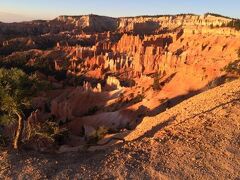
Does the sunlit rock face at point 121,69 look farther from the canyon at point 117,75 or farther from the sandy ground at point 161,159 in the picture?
the sandy ground at point 161,159

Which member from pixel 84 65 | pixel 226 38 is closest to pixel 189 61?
pixel 226 38

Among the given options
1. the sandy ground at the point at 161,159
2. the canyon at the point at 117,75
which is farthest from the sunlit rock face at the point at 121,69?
the sandy ground at the point at 161,159

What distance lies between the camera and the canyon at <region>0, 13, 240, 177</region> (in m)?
29.2

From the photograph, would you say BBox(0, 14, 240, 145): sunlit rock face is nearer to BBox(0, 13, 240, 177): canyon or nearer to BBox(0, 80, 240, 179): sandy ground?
BBox(0, 13, 240, 177): canyon

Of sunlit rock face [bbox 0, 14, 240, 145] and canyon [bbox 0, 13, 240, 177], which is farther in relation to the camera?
sunlit rock face [bbox 0, 14, 240, 145]

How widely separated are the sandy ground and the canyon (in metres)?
0.96

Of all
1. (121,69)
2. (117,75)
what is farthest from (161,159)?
(121,69)

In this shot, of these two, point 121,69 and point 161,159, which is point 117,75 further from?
point 161,159

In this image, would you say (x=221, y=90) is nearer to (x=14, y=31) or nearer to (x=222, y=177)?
(x=222, y=177)

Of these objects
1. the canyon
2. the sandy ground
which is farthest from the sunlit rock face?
the sandy ground

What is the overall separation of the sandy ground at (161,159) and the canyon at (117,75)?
960mm

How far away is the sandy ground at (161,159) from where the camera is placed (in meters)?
9.64

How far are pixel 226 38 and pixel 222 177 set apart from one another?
199ft

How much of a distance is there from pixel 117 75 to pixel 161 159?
49.3 metres
